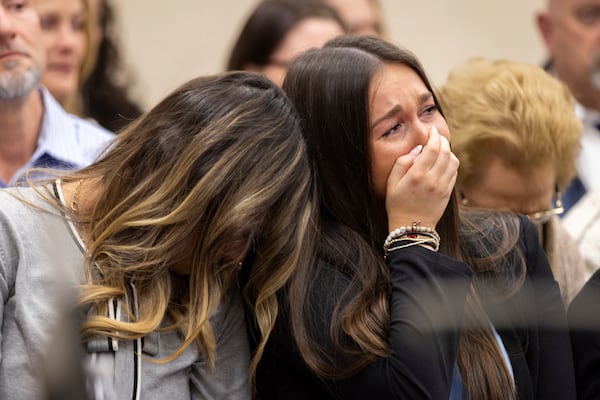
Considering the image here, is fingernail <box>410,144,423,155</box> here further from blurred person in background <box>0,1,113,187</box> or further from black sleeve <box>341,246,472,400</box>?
blurred person in background <box>0,1,113,187</box>

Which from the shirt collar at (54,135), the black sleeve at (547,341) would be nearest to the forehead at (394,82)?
the black sleeve at (547,341)

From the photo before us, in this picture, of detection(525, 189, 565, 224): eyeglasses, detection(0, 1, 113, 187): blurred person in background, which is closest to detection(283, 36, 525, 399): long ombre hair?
detection(525, 189, 565, 224): eyeglasses

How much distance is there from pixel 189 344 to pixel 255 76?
0.42 m

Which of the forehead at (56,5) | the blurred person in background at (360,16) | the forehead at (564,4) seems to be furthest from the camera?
the blurred person in background at (360,16)

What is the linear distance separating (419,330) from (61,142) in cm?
102

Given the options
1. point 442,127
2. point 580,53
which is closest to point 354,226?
point 442,127

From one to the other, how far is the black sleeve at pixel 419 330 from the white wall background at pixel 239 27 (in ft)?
7.30

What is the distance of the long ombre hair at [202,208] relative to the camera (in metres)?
1.60

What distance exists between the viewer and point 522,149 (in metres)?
2.04

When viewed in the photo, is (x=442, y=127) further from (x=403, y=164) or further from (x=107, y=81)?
(x=107, y=81)

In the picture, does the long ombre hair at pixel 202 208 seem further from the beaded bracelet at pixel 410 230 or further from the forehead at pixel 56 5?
the forehead at pixel 56 5

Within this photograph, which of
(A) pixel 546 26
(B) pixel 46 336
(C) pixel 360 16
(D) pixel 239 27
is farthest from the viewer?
(D) pixel 239 27

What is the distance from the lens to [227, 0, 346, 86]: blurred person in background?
269cm

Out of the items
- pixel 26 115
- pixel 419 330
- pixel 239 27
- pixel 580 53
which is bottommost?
pixel 239 27
